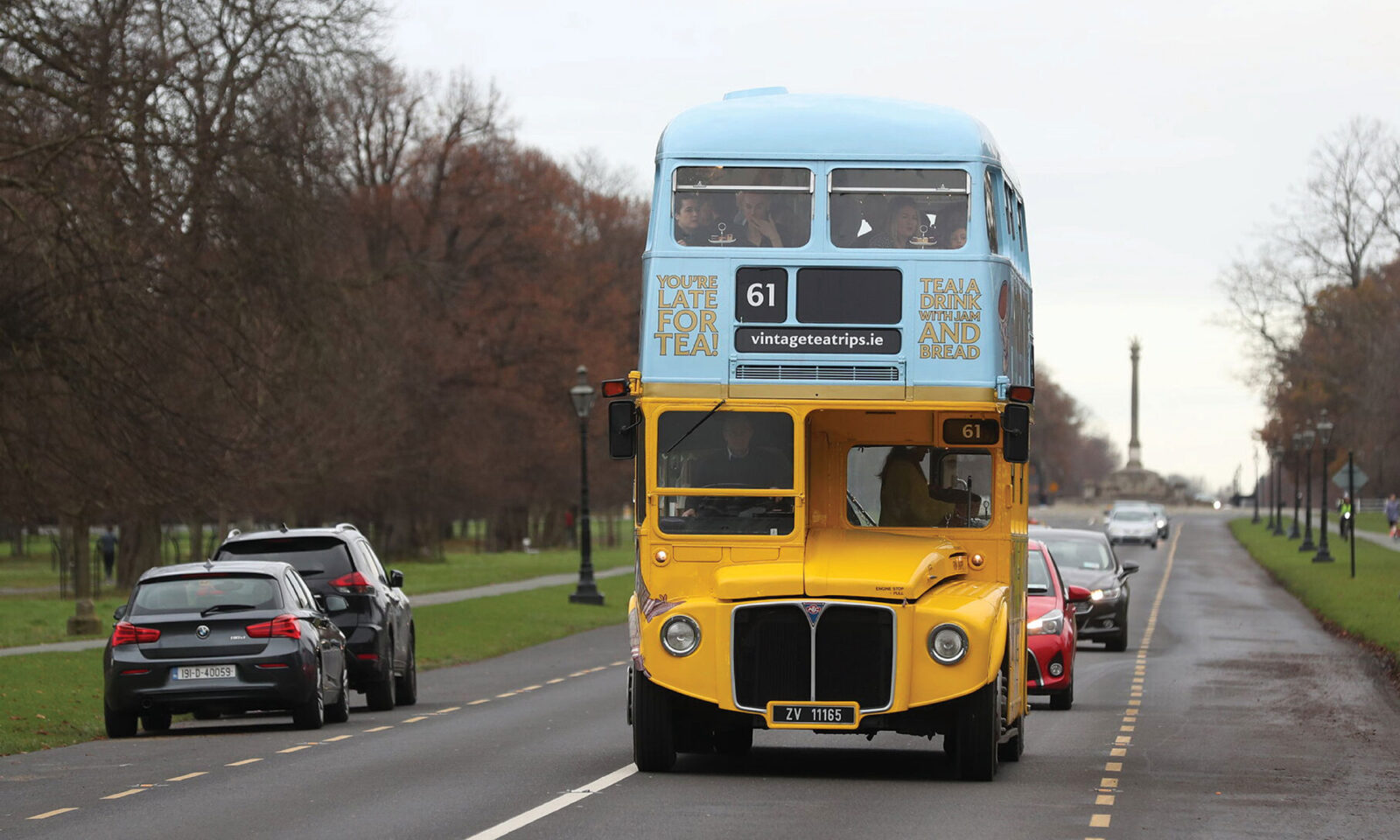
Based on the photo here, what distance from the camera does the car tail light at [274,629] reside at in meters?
19.0

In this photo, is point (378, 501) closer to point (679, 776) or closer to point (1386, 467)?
point (1386, 467)

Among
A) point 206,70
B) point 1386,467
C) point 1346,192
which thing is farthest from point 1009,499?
point 1346,192

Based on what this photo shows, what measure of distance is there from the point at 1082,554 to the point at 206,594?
53.7 feet

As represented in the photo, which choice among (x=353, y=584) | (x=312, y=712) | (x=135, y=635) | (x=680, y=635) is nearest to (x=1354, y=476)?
(x=353, y=584)

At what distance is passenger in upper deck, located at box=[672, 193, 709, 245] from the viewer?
15.0 m

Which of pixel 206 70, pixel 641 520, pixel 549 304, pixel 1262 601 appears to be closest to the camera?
pixel 641 520

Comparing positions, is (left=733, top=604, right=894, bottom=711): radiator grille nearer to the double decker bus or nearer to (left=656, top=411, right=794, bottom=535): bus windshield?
the double decker bus

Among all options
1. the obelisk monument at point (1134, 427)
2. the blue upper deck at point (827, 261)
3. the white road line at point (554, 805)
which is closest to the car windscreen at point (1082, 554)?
the blue upper deck at point (827, 261)

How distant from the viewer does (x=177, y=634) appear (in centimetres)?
1891

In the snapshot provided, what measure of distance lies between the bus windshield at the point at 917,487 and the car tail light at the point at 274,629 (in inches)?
240

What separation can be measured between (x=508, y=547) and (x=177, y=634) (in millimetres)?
69431

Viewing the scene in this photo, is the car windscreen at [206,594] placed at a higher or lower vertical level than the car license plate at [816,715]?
higher

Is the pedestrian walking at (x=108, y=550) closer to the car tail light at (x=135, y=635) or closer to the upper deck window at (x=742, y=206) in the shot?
the car tail light at (x=135, y=635)

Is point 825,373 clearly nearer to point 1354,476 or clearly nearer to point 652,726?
point 652,726
